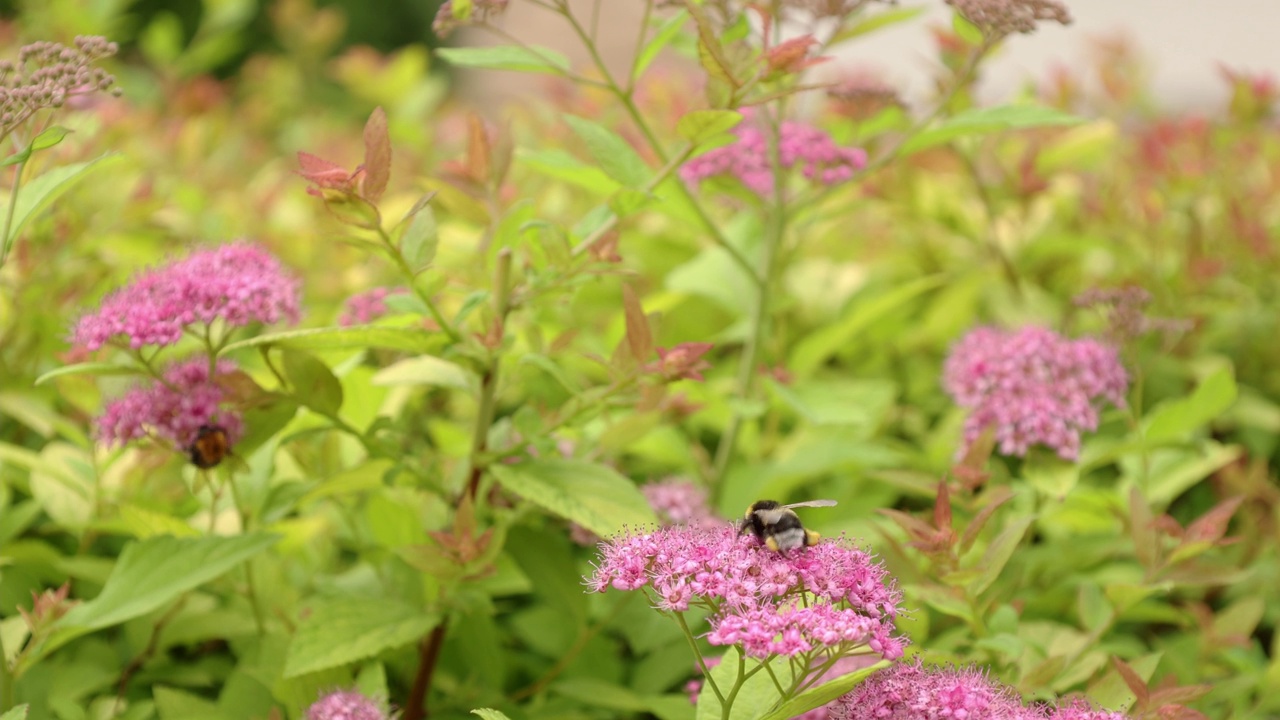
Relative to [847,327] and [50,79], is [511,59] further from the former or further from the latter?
[847,327]

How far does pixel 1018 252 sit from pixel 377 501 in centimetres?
116

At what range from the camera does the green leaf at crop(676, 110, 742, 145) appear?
894 mm

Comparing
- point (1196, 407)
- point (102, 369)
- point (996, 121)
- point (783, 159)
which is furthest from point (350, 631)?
point (1196, 407)

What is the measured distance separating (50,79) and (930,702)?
80cm

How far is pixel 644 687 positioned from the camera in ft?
3.56

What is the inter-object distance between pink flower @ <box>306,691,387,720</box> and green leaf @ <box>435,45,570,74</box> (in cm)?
54

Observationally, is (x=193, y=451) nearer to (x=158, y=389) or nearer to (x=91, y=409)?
(x=158, y=389)

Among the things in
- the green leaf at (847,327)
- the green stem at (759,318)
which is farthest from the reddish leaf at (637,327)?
the green leaf at (847,327)

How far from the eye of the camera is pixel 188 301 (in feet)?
2.96

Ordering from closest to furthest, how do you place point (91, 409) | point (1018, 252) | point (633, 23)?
point (91, 409) < point (1018, 252) < point (633, 23)

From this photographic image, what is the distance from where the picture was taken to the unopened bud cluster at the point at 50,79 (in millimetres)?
837

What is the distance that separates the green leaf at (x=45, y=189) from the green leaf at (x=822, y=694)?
632mm

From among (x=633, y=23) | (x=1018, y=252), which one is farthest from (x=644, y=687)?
(x=633, y=23)

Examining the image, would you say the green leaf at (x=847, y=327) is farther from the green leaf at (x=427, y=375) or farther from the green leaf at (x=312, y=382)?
the green leaf at (x=312, y=382)
